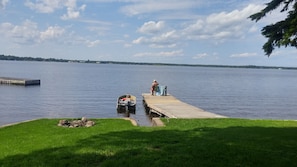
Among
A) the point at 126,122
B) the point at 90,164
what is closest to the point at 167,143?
the point at 90,164

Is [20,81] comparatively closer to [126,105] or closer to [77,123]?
[126,105]

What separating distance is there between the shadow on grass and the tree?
2.46 meters

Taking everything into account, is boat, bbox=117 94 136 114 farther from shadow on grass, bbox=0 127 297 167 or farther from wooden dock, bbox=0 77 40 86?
wooden dock, bbox=0 77 40 86

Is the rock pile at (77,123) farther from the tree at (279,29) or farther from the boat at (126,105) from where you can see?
the boat at (126,105)

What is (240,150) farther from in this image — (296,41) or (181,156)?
(296,41)

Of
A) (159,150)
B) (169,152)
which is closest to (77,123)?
(159,150)

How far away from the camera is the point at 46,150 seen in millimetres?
8477

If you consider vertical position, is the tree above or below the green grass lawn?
above

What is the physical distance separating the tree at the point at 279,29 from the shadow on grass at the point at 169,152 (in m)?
2.46

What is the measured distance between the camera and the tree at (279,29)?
26.1 ft

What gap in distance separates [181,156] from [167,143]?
4.84 ft

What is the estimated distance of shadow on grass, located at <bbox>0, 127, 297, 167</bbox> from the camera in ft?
23.7

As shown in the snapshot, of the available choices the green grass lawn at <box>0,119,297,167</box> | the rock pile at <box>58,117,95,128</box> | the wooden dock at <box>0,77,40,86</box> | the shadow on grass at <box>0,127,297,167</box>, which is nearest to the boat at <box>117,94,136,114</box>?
the rock pile at <box>58,117,95,128</box>

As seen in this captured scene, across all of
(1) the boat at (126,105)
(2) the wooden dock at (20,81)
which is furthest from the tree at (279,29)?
(2) the wooden dock at (20,81)
